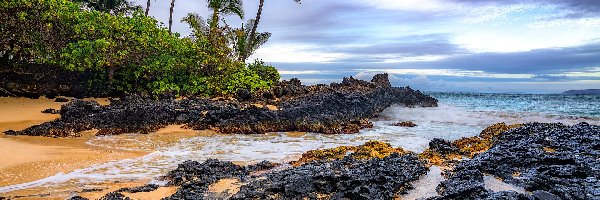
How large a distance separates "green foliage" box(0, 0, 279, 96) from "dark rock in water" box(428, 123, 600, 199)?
12696 mm

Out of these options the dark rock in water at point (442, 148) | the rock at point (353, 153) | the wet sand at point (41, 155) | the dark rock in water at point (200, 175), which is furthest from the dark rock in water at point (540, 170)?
the wet sand at point (41, 155)

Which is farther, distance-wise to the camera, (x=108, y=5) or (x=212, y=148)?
(x=108, y=5)

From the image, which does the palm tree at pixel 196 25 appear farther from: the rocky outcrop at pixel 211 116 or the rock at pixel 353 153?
the rock at pixel 353 153

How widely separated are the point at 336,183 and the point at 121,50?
14.6 metres

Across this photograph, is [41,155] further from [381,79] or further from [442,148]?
[381,79]

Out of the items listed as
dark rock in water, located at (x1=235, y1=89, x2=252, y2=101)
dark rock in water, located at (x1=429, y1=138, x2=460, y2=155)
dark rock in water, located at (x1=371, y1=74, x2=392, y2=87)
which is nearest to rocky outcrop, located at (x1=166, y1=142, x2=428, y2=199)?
dark rock in water, located at (x1=429, y1=138, x2=460, y2=155)

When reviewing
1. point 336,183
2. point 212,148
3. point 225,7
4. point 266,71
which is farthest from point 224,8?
point 336,183

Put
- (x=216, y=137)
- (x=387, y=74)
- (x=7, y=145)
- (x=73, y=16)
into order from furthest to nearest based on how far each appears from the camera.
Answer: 1. (x=387, y=74)
2. (x=73, y=16)
3. (x=216, y=137)
4. (x=7, y=145)

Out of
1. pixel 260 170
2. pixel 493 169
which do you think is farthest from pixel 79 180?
pixel 493 169

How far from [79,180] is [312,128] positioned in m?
7.44

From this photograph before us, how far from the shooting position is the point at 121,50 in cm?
1712

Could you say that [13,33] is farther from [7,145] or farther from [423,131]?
[423,131]

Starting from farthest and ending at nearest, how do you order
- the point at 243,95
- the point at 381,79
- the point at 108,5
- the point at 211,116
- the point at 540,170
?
1. the point at 108,5
2. the point at 381,79
3. the point at 243,95
4. the point at 211,116
5. the point at 540,170

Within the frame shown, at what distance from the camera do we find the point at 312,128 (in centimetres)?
1257
